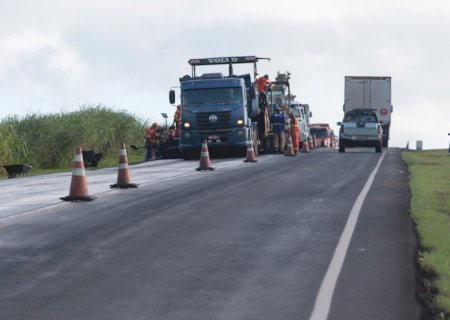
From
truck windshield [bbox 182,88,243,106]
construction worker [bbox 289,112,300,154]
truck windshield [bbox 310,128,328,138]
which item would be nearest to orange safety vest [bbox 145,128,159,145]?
truck windshield [bbox 182,88,243,106]

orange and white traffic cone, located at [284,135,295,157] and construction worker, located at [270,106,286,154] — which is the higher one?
construction worker, located at [270,106,286,154]

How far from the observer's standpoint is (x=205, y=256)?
36.6 feet

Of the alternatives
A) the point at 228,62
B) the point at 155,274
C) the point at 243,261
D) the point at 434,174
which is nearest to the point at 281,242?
the point at 243,261

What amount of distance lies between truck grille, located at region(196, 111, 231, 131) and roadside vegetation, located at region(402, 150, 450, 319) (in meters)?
14.5

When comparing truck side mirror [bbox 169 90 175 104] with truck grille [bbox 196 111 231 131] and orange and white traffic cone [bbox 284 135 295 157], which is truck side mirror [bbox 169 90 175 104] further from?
orange and white traffic cone [bbox 284 135 295 157]

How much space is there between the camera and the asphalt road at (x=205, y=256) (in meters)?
8.49

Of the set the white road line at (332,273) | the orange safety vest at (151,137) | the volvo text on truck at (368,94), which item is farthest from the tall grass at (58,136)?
the white road line at (332,273)

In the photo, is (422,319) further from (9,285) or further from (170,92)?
(170,92)

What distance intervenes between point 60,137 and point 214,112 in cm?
621

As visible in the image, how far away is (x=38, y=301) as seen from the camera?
8688 millimetres

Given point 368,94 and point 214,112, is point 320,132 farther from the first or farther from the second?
point 214,112

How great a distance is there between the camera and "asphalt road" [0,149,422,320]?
27.9 ft

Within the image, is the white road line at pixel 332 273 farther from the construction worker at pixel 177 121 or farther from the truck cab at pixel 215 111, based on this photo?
the construction worker at pixel 177 121

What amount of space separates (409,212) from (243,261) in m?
6.06
